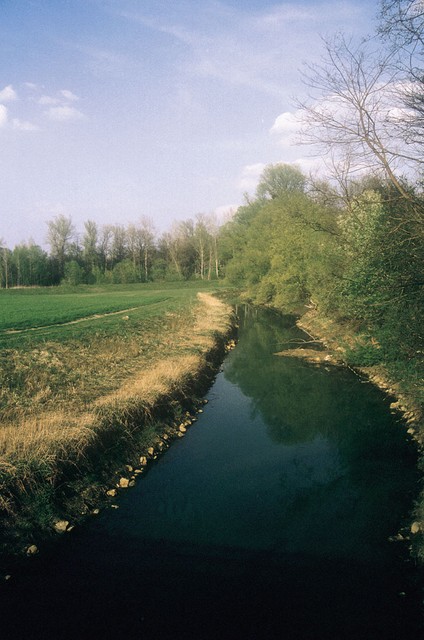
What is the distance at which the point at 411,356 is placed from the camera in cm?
1185

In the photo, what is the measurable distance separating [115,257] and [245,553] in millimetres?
88230

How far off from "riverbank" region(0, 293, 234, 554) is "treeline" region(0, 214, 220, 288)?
213 feet

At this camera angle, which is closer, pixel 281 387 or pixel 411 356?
pixel 411 356

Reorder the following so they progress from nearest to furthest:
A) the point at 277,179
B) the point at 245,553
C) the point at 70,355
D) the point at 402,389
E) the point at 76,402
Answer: the point at 245,553
the point at 76,402
the point at 402,389
the point at 70,355
the point at 277,179

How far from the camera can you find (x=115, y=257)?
90688mm

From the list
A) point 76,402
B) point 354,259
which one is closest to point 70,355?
point 76,402

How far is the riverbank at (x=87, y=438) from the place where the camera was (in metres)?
7.88

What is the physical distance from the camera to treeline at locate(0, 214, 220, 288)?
79250 mm

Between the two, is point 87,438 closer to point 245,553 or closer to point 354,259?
point 245,553

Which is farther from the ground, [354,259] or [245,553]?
[354,259]

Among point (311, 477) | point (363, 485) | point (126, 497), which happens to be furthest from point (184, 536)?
point (363, 485)

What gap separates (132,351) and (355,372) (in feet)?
34.7

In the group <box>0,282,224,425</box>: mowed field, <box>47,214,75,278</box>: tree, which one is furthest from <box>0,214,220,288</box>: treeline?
<box>0,282,224,425</box>: mowed field

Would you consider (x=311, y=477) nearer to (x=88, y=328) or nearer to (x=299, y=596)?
(x=299, y=596)
